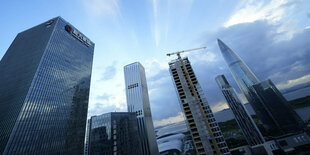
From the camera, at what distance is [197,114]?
211 ft

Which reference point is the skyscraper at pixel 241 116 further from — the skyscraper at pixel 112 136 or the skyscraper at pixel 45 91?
the skyscraper at pixel 45 91

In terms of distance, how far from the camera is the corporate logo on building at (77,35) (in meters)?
115

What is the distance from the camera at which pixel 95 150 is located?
256ft

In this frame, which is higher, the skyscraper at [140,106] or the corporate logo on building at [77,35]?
the corporate logo on building at [77,35]

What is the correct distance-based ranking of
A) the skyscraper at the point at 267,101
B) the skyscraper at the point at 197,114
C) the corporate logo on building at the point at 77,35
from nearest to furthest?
the skyscraper at the point at 197,114, the skyscraper at the point at 267,101, the corporate logo on building at the point at 77,35

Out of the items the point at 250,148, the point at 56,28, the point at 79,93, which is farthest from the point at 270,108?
the point at 56,28

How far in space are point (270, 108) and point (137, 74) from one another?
171676 millimetres

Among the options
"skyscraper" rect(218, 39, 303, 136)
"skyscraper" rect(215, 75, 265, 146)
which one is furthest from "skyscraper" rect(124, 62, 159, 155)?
"skyscraper" rect(218, 39, 303, 136)

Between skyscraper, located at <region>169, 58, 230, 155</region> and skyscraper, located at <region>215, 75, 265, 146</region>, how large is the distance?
194 ft

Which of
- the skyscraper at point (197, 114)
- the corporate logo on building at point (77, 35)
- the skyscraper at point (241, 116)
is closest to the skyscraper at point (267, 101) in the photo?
the skyscraper at point (241, 116)

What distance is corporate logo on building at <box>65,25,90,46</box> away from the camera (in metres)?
115

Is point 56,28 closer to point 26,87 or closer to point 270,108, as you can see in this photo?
point 26,87

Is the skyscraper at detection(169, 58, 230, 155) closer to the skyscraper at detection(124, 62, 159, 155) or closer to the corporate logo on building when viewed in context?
the skyscraper at detection(124, 62, 159, 155)

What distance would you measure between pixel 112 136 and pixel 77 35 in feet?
363
